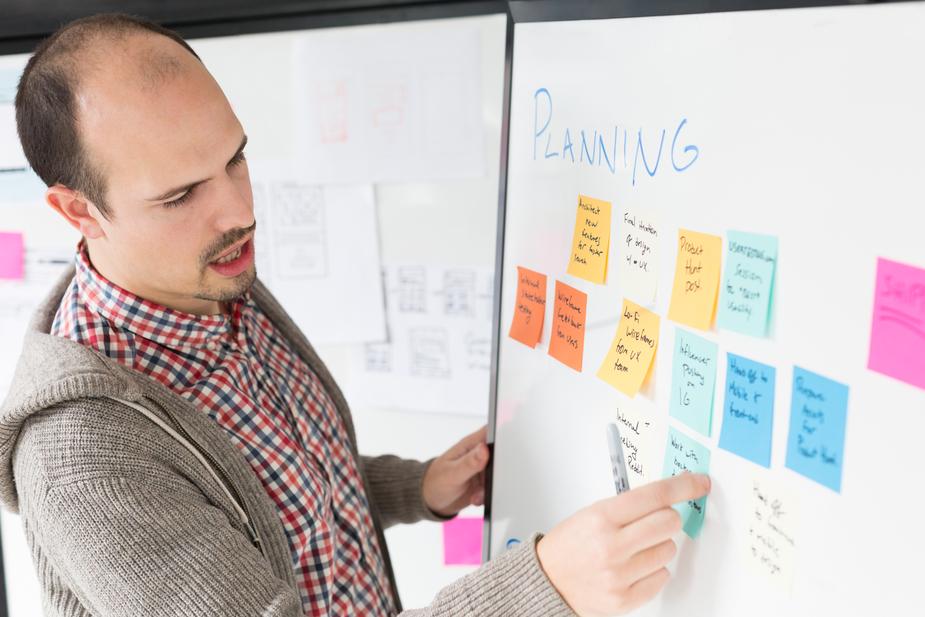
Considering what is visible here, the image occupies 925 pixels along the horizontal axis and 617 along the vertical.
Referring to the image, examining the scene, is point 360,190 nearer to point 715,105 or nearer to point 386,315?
point 386,315

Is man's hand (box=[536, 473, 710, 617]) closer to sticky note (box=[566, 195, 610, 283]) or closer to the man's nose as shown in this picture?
sticky note (box=[566, 195, 610, 283])

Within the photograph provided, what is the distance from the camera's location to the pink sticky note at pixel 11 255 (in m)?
1.72

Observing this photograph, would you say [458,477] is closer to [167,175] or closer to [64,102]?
[167,175]

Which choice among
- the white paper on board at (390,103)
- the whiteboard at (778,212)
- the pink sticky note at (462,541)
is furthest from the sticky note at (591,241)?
the pink sticky note at (462,541)

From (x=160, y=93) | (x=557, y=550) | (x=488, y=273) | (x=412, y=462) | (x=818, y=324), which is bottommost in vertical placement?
(x=412, y=462)

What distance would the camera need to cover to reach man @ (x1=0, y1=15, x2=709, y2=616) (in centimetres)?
81

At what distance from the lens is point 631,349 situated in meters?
0.87

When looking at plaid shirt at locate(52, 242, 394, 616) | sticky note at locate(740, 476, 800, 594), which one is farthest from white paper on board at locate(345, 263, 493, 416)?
sticky note at locate(740, 476, 800, 594)

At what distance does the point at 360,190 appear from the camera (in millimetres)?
1655

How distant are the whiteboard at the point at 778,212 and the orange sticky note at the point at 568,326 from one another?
0.01 metres

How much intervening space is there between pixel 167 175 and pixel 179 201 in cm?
3

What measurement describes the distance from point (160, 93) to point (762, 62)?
23.1 inches

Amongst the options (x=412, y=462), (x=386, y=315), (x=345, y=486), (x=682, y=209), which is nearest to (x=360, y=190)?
(x=386, y=315)

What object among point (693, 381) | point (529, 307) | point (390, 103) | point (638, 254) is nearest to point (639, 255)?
point (638, 254)
